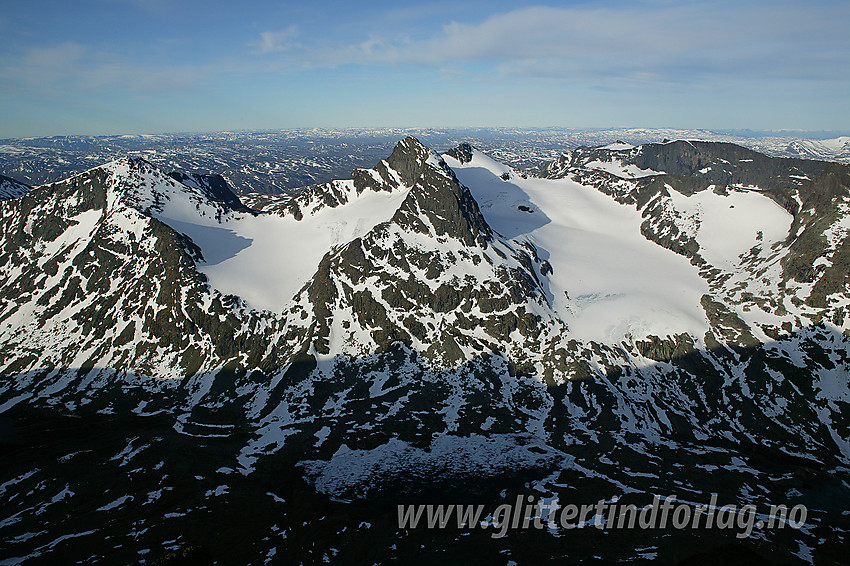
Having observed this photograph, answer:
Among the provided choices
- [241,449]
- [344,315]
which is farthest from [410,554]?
[344,315]

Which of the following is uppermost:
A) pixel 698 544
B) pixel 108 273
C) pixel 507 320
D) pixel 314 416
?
pixel 108 273

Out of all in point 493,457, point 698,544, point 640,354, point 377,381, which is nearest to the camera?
point 698,544

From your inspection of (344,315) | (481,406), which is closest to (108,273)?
(344,315)

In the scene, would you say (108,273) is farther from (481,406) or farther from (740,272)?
(740,272)

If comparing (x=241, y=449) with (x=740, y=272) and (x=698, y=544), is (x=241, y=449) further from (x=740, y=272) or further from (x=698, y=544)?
(x=740, y=272)

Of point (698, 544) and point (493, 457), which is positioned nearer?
point (698, 544)

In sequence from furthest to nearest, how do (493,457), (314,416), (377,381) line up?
(377,381), (314,416), (493,457)

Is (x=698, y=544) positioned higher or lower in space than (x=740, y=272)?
lower
